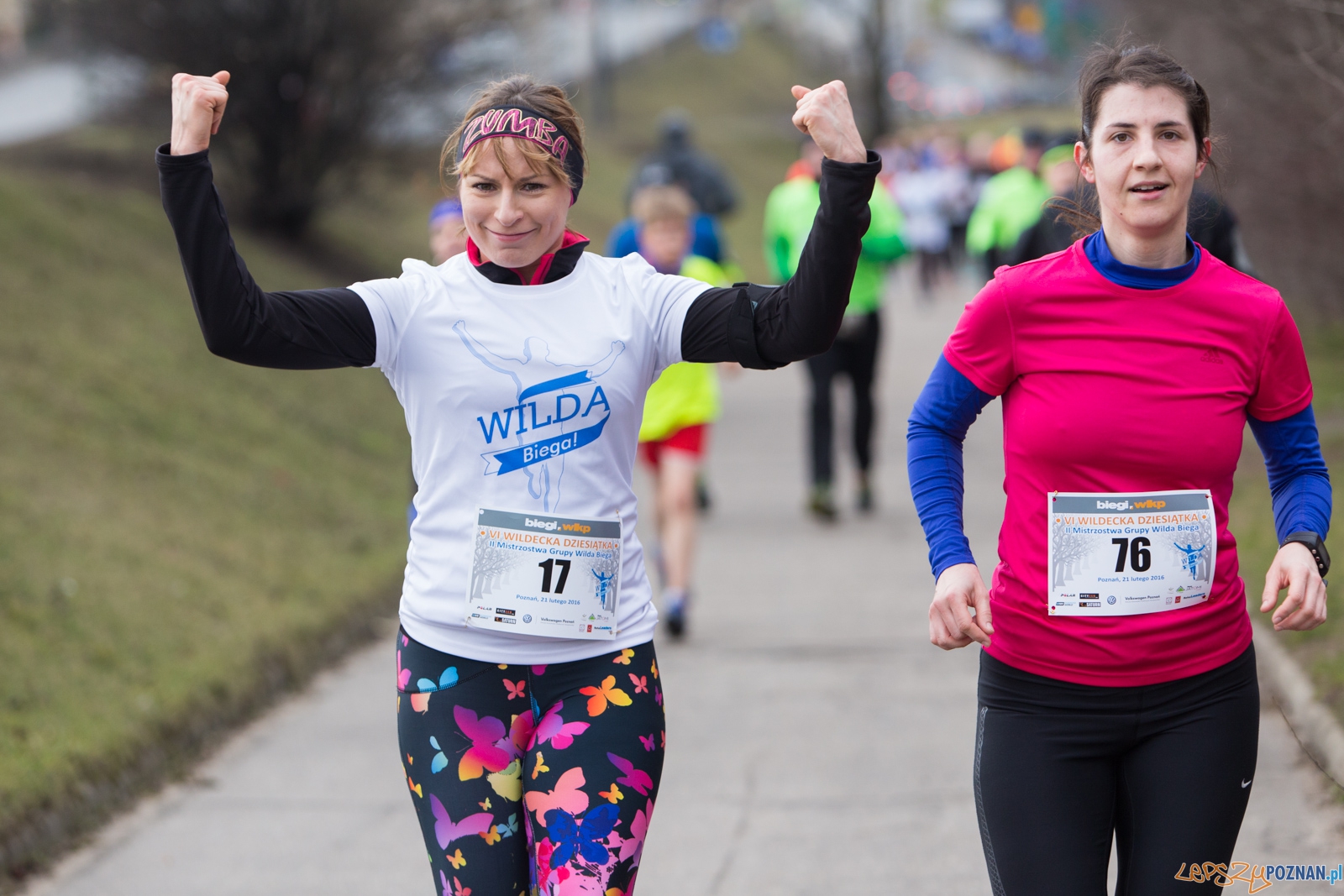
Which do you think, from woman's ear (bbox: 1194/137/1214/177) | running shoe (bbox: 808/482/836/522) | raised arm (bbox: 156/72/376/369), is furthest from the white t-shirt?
running shoe (bbox: 808/482/836/522)

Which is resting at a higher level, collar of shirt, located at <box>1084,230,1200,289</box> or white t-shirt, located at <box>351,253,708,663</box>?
collar of shirt, located at <box>1084,230,1200,289</box>

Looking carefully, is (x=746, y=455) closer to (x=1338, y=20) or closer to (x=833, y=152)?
(x=1338, y=20)

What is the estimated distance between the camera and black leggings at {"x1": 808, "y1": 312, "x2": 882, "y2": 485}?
9102 millimetres

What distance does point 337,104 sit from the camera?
14273 millimetres

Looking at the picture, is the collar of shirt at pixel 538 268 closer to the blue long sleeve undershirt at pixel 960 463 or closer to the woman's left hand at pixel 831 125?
the woman's left hand at pixel 831 125

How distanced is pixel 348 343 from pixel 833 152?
92 centimetres

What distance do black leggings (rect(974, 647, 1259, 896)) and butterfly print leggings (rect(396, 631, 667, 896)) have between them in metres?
0.66

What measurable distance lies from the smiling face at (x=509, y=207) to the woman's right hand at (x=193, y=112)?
46 cm

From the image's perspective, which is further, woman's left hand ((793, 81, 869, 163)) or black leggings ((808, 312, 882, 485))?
black leggings ((808, 312, 882, 485))

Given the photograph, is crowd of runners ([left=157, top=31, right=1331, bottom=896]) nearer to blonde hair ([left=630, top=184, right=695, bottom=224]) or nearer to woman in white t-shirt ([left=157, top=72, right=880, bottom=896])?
woman in white t-shirt ([left=157, top=72, right=880, bottom=896])

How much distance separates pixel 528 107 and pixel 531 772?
121 cm

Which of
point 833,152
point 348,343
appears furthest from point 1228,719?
point 348,343

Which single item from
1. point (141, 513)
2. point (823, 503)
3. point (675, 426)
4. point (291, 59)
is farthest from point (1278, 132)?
point (291, 59)

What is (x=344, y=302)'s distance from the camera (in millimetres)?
2812
